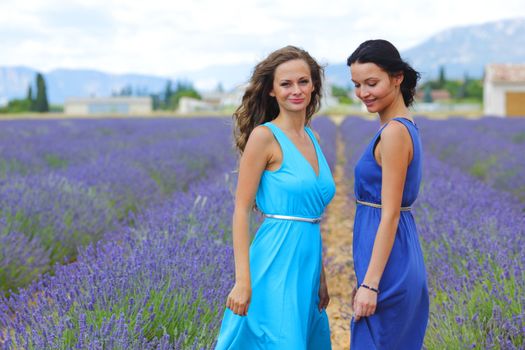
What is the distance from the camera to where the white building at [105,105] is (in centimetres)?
7594

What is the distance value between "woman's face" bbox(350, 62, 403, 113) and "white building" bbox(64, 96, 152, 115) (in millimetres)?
Result: 75605

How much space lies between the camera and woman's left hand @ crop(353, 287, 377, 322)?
1490mm

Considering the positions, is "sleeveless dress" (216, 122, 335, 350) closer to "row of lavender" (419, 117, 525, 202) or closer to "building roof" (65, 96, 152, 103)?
"row of lavender" (419, 117, 525, 202)

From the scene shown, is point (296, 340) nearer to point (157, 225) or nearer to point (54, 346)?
point (54, 346)

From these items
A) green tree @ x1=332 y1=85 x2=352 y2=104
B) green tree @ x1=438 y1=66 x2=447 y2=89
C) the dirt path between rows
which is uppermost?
green tree @ x1=438 y1=66 x2=447 y2=89

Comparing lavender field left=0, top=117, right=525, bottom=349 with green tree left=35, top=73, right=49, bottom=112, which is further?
green tree left=35, top=73, right=49, bottom=112

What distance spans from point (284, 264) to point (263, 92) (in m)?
0.56

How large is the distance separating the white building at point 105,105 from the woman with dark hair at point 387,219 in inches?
2977

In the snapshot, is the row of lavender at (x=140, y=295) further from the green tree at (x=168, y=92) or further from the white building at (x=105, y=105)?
the green tree at (x=168, y=92)

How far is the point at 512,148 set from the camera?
745cm

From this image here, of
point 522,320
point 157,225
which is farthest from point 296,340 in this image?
point 157,225

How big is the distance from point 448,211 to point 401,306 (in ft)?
7.08

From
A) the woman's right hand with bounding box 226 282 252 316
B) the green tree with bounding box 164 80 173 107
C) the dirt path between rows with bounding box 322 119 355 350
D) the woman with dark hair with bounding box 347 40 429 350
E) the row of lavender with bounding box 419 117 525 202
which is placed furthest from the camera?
the green tree with bounding box 164 80 173 107

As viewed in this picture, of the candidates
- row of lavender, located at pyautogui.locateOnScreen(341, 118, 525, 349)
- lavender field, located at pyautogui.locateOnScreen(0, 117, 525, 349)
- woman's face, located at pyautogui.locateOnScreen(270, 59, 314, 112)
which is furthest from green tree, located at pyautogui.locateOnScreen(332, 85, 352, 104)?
woman's face, located at pyautogui.locateOnScreen(270, 59, 314, 112)
